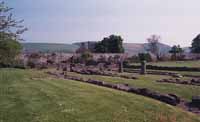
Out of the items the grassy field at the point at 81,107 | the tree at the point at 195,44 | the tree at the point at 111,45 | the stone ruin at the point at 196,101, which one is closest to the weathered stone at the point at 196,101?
the stone ruin at the point at 196,101

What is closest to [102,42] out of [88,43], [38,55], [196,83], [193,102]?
[88,43]

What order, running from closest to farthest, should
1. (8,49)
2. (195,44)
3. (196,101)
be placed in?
(196,101) < (8,49) < (195,44)

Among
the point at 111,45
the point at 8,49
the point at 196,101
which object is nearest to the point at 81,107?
the point at 196,101

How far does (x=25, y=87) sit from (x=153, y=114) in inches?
420

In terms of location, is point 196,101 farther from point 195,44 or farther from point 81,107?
point 195,44

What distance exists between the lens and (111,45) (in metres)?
97.1

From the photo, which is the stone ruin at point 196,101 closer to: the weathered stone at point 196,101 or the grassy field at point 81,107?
the weathered stone at point 196,101

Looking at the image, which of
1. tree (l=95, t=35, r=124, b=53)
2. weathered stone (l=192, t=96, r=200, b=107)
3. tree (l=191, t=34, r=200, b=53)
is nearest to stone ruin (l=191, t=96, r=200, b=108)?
weathered stone (l=192, t=96, r=200, b=107)

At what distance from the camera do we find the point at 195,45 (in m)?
106

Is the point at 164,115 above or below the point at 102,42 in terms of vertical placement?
below

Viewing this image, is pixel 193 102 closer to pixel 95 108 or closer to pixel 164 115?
pixel 164 115

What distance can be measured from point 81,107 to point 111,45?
3123 inches

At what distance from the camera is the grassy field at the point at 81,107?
16391 mm

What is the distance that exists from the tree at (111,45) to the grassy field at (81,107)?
72.9 meters
